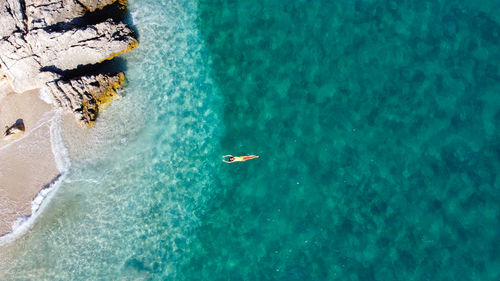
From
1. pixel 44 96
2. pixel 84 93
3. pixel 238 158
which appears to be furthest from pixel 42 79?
pixel 238 158

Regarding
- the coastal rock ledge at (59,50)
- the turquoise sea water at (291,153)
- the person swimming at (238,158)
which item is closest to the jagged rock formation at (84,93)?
the coastal rock ledge at (59,50)

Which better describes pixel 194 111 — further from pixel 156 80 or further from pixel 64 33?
pixel 64 33

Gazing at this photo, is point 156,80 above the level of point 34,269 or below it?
above

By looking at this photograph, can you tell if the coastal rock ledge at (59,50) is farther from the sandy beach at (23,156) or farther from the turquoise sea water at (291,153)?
the turquoise sea water at (291,153)

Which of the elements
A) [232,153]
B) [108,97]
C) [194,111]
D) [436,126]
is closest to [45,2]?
[108,97]

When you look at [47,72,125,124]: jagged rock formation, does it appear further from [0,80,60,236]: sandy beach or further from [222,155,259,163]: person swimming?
[222,155,259,163]: person swimming

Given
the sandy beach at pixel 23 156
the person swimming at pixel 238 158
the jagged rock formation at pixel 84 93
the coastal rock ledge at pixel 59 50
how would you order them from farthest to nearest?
the person swimming at pixel 238 158
the sandy beach at pixel 23 156
the jagged rock formation at pixel 84 93
the coastal rock ledge at pixel 59 50

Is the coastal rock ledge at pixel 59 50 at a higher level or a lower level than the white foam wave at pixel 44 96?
higher
